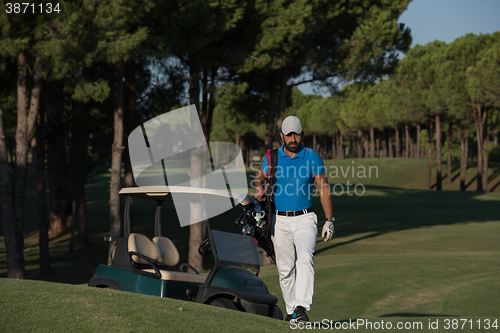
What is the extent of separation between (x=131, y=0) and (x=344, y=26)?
782 centimetres

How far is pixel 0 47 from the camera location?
11.1 metres

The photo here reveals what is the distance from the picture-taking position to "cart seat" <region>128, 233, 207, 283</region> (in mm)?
5375

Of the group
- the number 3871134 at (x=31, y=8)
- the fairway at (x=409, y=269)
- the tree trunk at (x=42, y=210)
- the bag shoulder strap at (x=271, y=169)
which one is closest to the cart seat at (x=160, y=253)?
the bag shoulder strap at (x=271, y=169)

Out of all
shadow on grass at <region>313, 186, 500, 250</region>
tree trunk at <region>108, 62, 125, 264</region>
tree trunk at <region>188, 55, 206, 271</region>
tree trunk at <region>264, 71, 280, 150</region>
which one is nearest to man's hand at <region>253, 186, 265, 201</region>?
tree trunk at <region>188, 55, 206, 271</region>

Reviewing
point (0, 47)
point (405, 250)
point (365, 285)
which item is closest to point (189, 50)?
point (0, 47)

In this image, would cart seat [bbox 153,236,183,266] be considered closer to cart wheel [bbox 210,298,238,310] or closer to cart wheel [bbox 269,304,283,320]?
cart wheel [bbox 210,298,238,310]

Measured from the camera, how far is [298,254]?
4852 millimetres

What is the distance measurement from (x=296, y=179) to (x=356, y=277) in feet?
24.8

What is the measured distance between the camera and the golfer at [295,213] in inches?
189

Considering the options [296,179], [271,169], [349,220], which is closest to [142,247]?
[271,169]

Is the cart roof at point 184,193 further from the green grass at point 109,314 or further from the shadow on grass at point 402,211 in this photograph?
the shadow on grass at point 402,211

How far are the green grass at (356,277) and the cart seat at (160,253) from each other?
23.8 inches

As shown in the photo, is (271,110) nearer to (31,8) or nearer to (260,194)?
(31,8)

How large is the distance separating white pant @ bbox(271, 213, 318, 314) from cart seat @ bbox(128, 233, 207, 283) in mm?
1054
